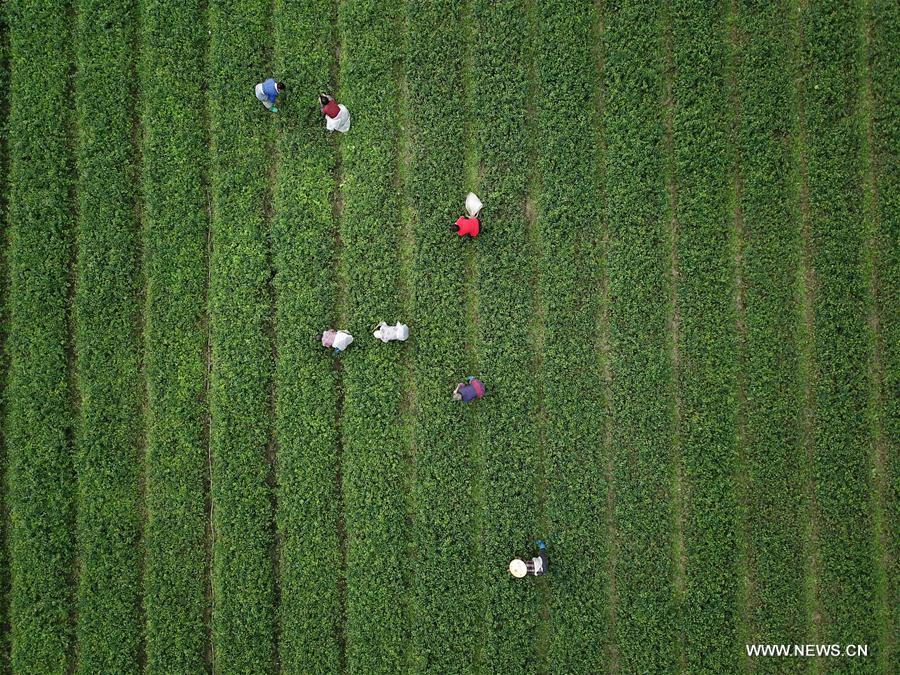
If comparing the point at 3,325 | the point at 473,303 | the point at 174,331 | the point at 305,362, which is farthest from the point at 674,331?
the point at 3,325

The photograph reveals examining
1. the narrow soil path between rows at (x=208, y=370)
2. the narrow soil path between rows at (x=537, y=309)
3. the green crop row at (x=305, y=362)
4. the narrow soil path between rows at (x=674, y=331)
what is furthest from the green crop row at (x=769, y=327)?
the narrow soil path between rows at (x=208, y=370)

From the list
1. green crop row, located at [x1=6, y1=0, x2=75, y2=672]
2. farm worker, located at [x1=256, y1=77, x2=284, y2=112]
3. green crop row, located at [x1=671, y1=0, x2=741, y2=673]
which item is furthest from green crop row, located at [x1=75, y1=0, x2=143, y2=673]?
green crop row, located at [x1=671, y1=0, x2=741, y2=673]

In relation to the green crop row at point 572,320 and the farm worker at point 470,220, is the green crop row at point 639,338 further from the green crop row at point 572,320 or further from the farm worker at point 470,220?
the farm worker at point 470,220

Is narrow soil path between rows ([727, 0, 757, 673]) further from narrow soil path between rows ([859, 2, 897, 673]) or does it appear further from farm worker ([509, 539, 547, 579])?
farm worker ([509, 539, 547, 579])

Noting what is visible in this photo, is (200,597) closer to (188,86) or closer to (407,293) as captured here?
(407,293)

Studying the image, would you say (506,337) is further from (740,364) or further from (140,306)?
(140,306)
